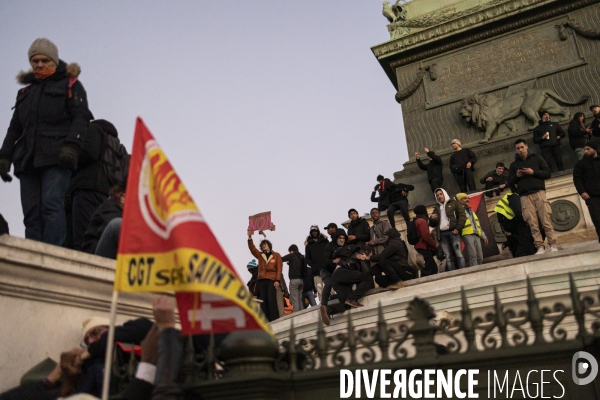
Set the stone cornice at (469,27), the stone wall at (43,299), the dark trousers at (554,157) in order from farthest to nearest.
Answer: the stone cornice at (469,27), the dark trousers at (554,157), the stone wall at (43,299)

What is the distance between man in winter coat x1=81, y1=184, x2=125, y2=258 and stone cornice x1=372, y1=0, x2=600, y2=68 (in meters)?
13.8

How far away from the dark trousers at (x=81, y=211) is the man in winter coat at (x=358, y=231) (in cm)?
569

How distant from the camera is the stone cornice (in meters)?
16.9

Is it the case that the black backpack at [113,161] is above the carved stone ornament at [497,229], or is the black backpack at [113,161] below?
below

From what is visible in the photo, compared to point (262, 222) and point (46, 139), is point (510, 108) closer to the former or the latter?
point (262, 222)

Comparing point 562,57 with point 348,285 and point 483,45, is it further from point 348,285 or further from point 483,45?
point 348,285

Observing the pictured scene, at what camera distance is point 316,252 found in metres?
12.9

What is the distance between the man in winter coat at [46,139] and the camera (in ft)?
18.4

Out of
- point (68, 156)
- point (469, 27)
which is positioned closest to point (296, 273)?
point (68, 156)

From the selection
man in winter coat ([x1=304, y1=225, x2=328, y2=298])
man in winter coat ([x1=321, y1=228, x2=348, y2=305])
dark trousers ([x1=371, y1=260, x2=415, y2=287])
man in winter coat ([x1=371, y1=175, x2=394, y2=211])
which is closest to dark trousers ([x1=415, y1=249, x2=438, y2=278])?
dark trousers ([x1=371, y1=260, x2=415, y2=287])

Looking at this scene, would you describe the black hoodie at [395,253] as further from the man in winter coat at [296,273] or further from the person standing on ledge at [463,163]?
the person standing on ledge at [463,163]

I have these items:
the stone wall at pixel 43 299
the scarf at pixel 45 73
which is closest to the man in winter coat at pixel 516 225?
the scarf at pixel 45 73

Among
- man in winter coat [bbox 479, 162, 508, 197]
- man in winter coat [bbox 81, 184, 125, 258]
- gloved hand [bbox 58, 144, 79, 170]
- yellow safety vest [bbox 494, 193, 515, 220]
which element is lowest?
man in winter coat [bbox 81, 184, 125, 258]

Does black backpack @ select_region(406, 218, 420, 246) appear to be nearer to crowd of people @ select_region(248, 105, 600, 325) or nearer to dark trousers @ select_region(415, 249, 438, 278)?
crowd of people @ select_region(248, 105, 600, 325)
